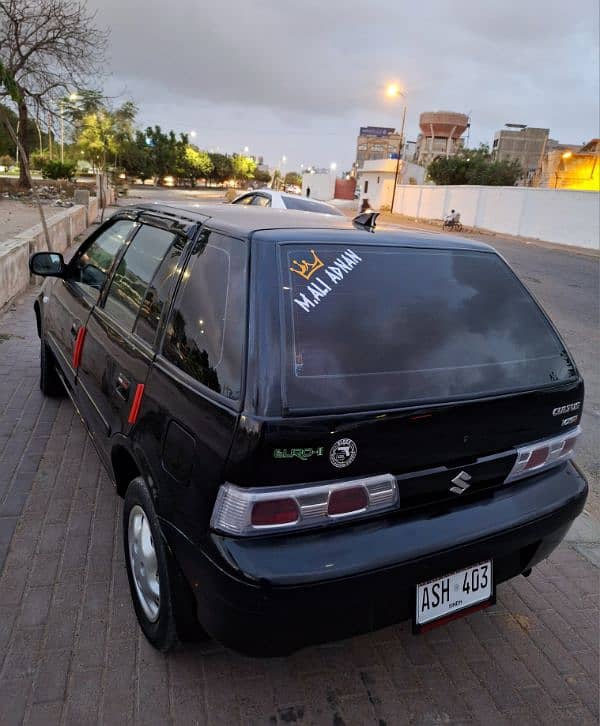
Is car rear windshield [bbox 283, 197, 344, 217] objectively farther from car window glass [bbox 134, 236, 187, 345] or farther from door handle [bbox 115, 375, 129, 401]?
door handle [bbox 115, 375, 129, 401]

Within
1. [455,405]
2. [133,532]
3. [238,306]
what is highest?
[238,306]

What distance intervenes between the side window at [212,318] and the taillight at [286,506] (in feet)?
1.04

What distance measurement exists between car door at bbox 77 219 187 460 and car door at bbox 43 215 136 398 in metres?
0.17

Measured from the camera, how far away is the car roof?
217 centimetres

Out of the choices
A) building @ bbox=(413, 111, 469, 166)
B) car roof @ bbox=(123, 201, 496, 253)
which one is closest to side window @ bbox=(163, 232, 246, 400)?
car roof @ bbox=(123, 201, 496, 253)

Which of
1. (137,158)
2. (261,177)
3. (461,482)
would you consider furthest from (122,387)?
(261,177)

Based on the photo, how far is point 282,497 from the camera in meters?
1.72

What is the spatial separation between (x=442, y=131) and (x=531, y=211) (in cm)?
6026

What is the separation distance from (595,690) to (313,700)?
1.20 meters

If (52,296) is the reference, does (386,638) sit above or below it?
below

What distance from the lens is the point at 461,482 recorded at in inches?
81.0

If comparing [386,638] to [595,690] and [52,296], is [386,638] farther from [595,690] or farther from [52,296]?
[52,296]

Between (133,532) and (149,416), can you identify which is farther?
(133,532)

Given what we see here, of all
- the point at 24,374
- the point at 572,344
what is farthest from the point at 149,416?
the point at 572,344
